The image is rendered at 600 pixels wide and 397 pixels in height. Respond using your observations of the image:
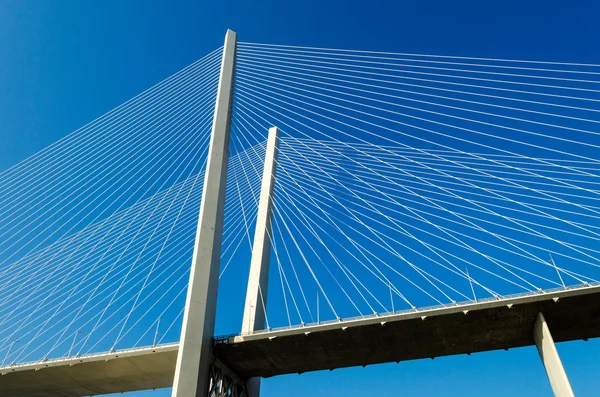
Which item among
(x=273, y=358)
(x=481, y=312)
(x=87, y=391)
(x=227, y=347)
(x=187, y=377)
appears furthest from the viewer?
(x=87, y=391)

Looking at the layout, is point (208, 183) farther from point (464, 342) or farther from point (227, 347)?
point (464, 342)

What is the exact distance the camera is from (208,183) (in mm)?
23734

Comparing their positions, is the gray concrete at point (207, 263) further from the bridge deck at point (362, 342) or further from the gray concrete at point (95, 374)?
the gray concrete at point (95, 374)

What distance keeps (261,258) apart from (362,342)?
6736 millimetres

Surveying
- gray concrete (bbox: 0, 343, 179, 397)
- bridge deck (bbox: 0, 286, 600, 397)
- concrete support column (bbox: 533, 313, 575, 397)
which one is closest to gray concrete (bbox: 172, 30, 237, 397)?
bridge deck (bbox: 0, 286, 600, 397)

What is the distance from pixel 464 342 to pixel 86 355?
18812 mm

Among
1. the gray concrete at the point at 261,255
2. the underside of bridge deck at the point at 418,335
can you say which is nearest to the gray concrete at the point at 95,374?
the underside of bridge deck at the point at 418,335

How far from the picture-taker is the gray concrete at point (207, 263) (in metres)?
20.7

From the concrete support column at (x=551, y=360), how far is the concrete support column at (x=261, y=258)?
42.1 ft

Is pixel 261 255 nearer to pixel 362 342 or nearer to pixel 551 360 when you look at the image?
pixel 362 342

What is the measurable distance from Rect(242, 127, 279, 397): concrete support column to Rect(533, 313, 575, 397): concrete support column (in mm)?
12817

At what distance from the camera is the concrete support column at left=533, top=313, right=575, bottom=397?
20727 mm

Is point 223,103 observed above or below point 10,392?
above

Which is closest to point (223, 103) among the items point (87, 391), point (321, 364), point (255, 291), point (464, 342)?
point (255, 291)
